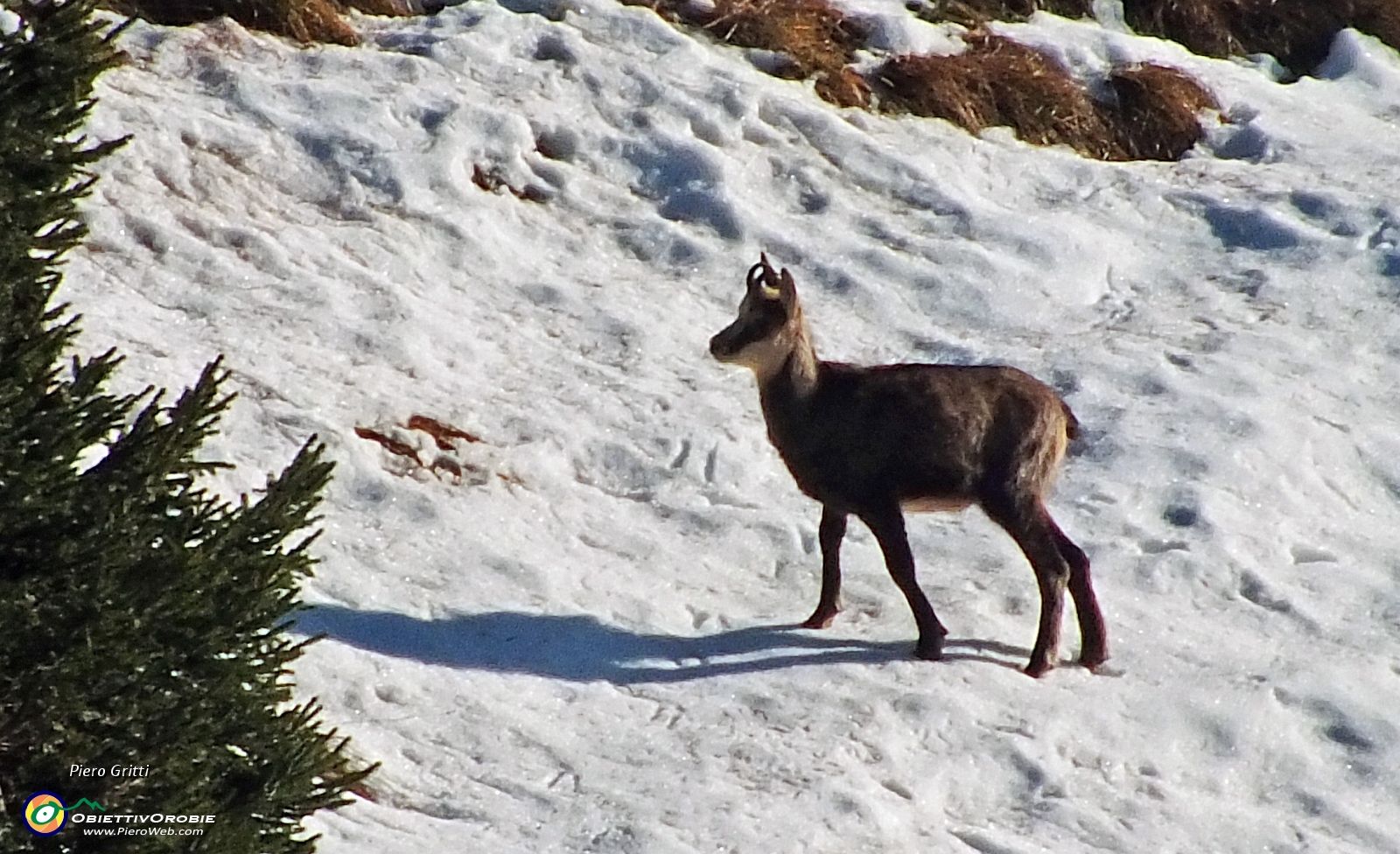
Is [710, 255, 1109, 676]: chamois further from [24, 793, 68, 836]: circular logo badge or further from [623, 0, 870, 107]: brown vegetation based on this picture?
[623, 0, 870, 107]: brown vegetation

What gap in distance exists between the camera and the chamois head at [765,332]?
366 inches

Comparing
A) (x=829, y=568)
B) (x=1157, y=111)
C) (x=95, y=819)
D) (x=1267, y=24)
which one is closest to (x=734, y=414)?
(x=829, y=568)

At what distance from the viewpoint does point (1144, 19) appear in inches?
648

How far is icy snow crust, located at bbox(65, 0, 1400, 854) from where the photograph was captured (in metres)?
8.13

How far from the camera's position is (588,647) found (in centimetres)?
879

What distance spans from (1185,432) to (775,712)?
387cm

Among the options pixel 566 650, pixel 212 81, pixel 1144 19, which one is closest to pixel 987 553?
pixel 566 650

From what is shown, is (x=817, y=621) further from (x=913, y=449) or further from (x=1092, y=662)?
(x=1092, y=662)

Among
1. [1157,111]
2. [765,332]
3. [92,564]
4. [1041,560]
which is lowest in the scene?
[1157,111]

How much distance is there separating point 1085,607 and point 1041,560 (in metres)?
0.37

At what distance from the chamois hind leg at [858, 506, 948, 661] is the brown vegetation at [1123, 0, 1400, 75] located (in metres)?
8.70

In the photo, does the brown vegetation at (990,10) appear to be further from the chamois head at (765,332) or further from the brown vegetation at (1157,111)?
the chamois head at (765,332)

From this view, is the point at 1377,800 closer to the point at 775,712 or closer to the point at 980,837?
the point at 980,837

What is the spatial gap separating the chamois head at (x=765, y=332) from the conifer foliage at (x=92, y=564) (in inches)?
160
